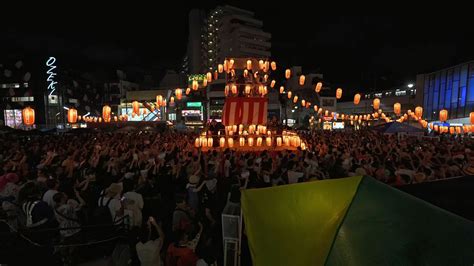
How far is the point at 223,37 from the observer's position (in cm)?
6162

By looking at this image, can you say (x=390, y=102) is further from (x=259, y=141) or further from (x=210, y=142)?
(x=210, y=142)

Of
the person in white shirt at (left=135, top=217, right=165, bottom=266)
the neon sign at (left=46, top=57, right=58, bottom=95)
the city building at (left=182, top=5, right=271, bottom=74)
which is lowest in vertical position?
the person in white shirt at (left=135, top=217, right=165, bottom=266)

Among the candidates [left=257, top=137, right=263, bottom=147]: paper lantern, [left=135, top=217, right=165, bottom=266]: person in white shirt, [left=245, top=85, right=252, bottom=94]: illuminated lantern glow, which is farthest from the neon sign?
[left=135, top=217, right=165, bottom=266]: person in white shirt

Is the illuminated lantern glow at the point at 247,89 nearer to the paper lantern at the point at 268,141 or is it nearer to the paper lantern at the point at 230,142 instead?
the paper lantern at the point at 230,142

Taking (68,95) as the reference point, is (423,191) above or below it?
below

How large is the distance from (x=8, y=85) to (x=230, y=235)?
60.3 meters

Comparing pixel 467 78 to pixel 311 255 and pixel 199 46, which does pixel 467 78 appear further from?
pixel 199 46

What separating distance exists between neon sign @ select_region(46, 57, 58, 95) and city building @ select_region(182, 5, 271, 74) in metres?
29.1

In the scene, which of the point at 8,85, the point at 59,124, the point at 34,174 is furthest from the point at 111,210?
the point at 8,85

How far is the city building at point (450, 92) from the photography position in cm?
2458

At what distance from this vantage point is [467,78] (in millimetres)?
24750

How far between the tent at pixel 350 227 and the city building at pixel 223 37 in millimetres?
58978

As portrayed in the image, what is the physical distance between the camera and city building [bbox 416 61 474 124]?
24.6m

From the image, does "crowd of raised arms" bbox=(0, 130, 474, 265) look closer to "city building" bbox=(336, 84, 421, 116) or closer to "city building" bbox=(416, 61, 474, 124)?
"city building" bbox=(416, 61, 474, 124)
